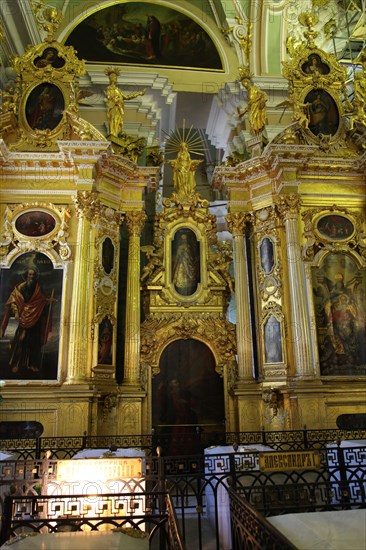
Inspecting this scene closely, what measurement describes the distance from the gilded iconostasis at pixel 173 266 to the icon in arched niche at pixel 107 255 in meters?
0.06

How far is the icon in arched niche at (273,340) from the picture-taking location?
11836mm

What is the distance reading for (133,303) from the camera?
1242 centimetres

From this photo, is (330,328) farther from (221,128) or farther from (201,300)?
(221,128)

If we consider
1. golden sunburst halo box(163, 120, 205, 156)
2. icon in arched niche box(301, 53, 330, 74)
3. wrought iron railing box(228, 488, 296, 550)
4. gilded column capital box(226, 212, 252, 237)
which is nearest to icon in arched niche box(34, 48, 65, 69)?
golden sunburst halo box(163, 120, 205, 156)

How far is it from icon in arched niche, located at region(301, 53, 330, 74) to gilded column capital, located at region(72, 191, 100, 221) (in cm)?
718

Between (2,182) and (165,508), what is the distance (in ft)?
33.4

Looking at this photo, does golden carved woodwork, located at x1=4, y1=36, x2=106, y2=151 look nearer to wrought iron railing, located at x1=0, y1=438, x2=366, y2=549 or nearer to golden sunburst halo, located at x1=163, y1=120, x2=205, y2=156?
golden sunburst halo, located at x1=163, y1=120, x2=205, y2=156

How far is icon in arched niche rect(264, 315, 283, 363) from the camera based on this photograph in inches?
466

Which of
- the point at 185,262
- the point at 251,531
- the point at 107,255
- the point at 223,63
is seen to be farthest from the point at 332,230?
the point at 251,531

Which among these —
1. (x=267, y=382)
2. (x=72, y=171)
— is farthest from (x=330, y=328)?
(x=72, y=171)

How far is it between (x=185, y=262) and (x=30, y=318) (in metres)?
4.34

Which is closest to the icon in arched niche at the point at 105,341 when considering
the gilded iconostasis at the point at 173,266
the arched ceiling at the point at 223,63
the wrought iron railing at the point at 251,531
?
the gilded iconostasis at the point at 173,266

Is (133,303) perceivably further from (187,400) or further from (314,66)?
(314,66)

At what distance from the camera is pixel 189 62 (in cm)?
1636
